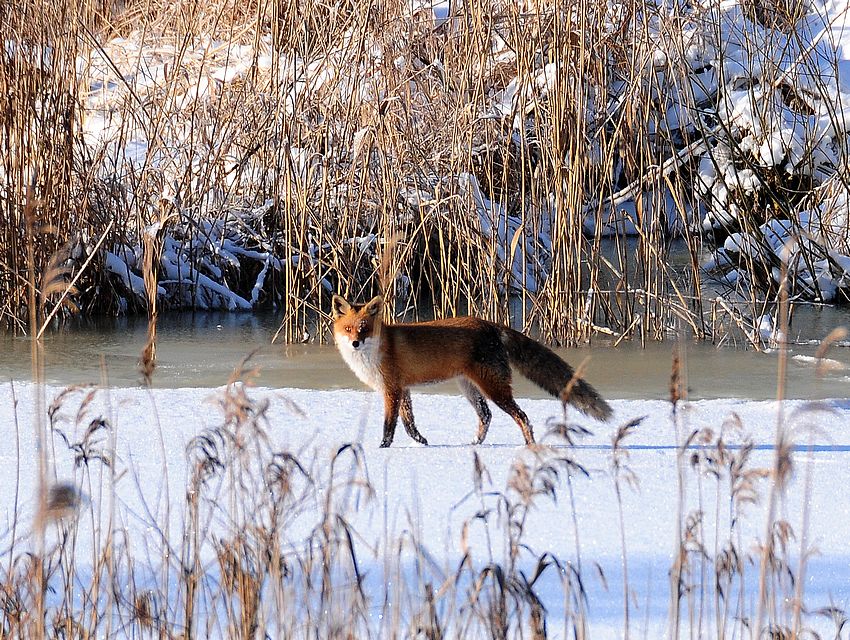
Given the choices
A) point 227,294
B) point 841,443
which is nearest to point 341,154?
point 227,294

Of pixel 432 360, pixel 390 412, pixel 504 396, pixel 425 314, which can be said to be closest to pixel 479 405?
pixel 504 396

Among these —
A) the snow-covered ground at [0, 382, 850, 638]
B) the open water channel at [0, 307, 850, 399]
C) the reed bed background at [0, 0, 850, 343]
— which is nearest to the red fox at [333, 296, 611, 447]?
the snow-covered ground at [0, 382, 850, 638]

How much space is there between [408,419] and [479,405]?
37 centimetres

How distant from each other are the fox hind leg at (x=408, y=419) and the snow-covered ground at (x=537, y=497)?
0.10 m

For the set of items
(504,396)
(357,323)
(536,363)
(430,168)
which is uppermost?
(430,168)

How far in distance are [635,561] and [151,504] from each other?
1.60 meters

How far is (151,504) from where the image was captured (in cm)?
371

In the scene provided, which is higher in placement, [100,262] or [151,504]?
[100,262]

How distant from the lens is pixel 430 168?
854 cm

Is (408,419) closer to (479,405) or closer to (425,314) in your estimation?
(479,405)

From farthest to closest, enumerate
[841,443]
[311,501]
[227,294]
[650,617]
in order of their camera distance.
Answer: [227,294] < [841,443] < [311,501] < [650,617]

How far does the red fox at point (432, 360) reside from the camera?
4996 mm

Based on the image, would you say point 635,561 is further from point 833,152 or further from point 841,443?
point 833,152

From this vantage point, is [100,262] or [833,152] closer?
[100,262]
